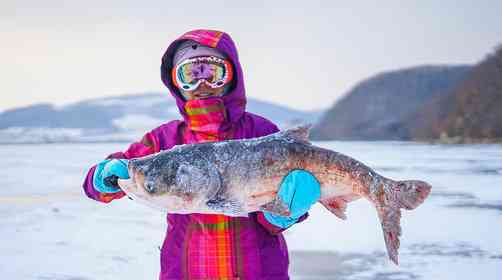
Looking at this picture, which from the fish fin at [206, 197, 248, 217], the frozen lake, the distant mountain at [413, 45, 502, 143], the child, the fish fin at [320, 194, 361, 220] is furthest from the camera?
the distant mountain at [413, 45, 502, 143]

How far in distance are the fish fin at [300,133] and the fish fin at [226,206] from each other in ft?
1.61

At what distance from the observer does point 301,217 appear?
9.95 feet

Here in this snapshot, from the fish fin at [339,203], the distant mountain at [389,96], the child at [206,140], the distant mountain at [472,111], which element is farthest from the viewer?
the distant mountain at [389,96]

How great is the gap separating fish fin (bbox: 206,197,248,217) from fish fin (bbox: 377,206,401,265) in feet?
2.52

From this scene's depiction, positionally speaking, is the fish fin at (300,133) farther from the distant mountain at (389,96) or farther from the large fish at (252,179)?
the distant mountain at (389,96)

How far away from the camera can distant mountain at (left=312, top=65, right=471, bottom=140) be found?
11350 centimetres

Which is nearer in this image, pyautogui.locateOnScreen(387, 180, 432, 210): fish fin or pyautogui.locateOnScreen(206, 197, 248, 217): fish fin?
pyautogui.locateOnScreen(206, 197, 248, 217): fish fin

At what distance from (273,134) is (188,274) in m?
0.89

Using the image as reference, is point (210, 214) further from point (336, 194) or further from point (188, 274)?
point (336, 194)

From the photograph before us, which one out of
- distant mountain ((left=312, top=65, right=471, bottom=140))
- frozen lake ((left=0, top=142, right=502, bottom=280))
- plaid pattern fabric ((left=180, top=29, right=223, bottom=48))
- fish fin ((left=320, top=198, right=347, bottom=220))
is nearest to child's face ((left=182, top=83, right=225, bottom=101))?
plaid pattern fabric ((left=180, top=29, right=223, bottom=48))

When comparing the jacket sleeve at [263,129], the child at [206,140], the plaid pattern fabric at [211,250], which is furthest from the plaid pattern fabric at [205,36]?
the plaid pattern fabric at [211,250]

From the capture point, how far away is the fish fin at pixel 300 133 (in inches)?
113

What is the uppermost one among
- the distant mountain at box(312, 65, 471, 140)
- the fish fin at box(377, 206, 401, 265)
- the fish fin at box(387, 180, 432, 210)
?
the fish fin at box(387, 180, 432, 210)

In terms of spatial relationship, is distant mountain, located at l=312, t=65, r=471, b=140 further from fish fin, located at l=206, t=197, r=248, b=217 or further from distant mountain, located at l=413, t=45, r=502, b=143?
fish fin, located at l=206, t=197, r=248, b=217
